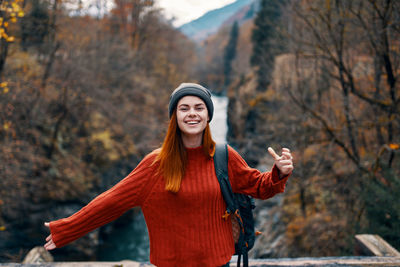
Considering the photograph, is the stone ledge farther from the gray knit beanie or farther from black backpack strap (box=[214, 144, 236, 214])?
the gray knit beanie

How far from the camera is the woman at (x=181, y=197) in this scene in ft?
6.20

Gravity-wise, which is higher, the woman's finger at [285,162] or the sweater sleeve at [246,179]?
the woman's finger at [285,162]

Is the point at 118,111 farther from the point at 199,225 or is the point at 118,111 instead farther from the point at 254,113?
the point at 199,225

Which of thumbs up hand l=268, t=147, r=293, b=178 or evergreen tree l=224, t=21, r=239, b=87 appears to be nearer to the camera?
thumbs up hand l=268, t=147, r=293, b=178

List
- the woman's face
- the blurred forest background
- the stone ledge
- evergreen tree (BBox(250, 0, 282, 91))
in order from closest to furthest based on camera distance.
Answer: the woman's face < the stone ledge < the blurred forest background < evergreen tree (BBox(250, 0, 282, 91))

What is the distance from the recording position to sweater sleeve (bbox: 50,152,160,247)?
1875 mm

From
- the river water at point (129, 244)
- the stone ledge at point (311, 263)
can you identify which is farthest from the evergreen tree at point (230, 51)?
the stone ledge at point (311, 263)

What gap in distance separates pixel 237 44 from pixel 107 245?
37932mm

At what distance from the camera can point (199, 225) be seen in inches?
75.8

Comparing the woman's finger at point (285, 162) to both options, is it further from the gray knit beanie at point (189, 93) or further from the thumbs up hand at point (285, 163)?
the gray knit beanie at point (189, 93)

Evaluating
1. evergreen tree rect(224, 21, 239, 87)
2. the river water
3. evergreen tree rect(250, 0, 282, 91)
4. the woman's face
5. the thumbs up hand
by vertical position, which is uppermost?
evergreen tree rect(224, 21, 239, 87)

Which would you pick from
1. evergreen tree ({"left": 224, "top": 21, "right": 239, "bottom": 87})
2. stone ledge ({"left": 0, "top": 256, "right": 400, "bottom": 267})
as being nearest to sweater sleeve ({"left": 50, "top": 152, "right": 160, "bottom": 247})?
stone ledge ({"left": 0, "top": 256, "right": 400, "bottom": 267})

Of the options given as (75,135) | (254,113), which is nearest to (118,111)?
(75,135)

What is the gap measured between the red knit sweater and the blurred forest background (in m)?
2.79
